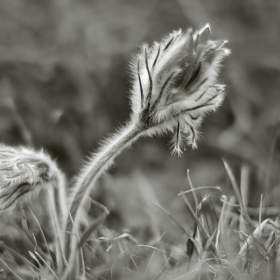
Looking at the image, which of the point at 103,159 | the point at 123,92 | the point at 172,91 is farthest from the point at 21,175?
the point at 123,92

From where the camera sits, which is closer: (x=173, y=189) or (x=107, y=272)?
(x=107, y=272)

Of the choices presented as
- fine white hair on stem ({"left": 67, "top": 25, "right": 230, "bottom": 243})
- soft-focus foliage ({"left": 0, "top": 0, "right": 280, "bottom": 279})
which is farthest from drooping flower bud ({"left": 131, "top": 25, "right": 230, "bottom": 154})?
soft-focus foliage ({"left": 0, "top": 0, "right": 280, "bottom": 279})

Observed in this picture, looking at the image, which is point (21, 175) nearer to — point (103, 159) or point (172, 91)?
point (103, 159)

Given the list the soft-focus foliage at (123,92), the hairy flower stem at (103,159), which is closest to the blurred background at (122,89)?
the soft-focus foliage at (123,92)

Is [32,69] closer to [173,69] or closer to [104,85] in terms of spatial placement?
[104,85]

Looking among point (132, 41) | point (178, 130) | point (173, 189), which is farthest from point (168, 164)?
point (178, 130)

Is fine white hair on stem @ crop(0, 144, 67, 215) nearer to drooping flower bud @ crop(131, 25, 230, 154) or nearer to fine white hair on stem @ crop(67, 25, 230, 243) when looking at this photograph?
fine white hair on stem @ crop(67, 25, 230, 243)
